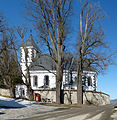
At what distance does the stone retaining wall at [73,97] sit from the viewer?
1135 inches

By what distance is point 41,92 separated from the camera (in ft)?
101

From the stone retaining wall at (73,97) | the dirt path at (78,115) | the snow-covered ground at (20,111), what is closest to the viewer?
the dirt path at (78,115)

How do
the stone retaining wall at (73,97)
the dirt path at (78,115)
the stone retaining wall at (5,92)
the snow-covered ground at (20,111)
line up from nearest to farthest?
the dirt path at (78,115)
the snow-covered ground at (20,111)
the stone retaining wall at (73,97)
the stone retaining wall at (5,92)

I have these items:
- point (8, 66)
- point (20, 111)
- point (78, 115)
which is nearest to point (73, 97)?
point (8, 66)

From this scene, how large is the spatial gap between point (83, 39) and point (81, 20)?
2394 millimetres

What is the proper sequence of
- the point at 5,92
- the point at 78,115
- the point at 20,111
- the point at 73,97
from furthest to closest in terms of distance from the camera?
the point at 5,92
the point at 73,97
the point at 20,111
the point at 78,115

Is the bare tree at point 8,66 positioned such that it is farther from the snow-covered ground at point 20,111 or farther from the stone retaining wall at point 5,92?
the snow-covered ground at point 20,111

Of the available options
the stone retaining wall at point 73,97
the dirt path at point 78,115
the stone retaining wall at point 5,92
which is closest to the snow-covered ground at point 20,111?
the dirt path at point 78,115

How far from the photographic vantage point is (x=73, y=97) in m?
29.2

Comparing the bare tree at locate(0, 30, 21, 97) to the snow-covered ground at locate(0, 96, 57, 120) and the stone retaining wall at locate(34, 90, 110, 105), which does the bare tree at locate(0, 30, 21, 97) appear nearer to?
the stone retaining wall at locate(34, 90, 110, 105)

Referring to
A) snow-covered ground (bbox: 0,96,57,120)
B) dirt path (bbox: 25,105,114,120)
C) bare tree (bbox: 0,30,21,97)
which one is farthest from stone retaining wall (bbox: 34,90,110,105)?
dirt path (bbox: 25,105,114,120)

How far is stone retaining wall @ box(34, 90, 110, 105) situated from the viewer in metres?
28.8

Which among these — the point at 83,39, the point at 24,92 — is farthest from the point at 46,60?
the point at 83,39

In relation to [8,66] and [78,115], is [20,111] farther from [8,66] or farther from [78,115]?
[8,66]
